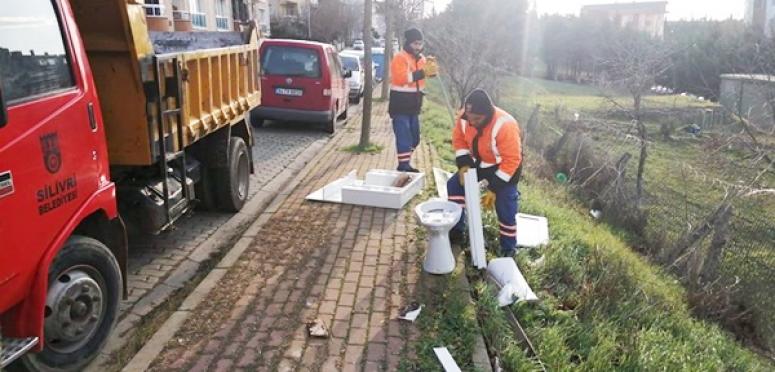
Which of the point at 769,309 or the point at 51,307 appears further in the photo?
the point at 769,309

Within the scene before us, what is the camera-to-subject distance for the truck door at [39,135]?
2.74 m

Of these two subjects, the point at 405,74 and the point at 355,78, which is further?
the point at 355,78

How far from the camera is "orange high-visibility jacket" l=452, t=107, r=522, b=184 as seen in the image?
4973mm

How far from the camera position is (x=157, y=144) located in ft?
14.5

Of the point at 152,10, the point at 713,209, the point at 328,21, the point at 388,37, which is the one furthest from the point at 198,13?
the point at 713,209

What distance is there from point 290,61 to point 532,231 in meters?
7.33

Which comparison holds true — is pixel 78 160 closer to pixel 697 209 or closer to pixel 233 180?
pixel 233 180

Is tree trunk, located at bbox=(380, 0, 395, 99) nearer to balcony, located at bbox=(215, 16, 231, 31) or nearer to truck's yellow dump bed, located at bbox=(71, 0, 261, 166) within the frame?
truck's yellow dump bed, located at bbox=(71, 0, 261, 166)

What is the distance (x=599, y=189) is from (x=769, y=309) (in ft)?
15.7

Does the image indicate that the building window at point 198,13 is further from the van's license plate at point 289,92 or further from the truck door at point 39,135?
the truck door at point 39,135

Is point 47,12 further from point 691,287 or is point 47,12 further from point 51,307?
point 691,287

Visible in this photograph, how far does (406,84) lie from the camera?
24.5 feet

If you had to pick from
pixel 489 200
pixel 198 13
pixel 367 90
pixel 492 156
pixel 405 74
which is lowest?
pixel 489 200

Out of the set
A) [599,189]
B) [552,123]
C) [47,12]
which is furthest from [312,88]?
[47,12]
